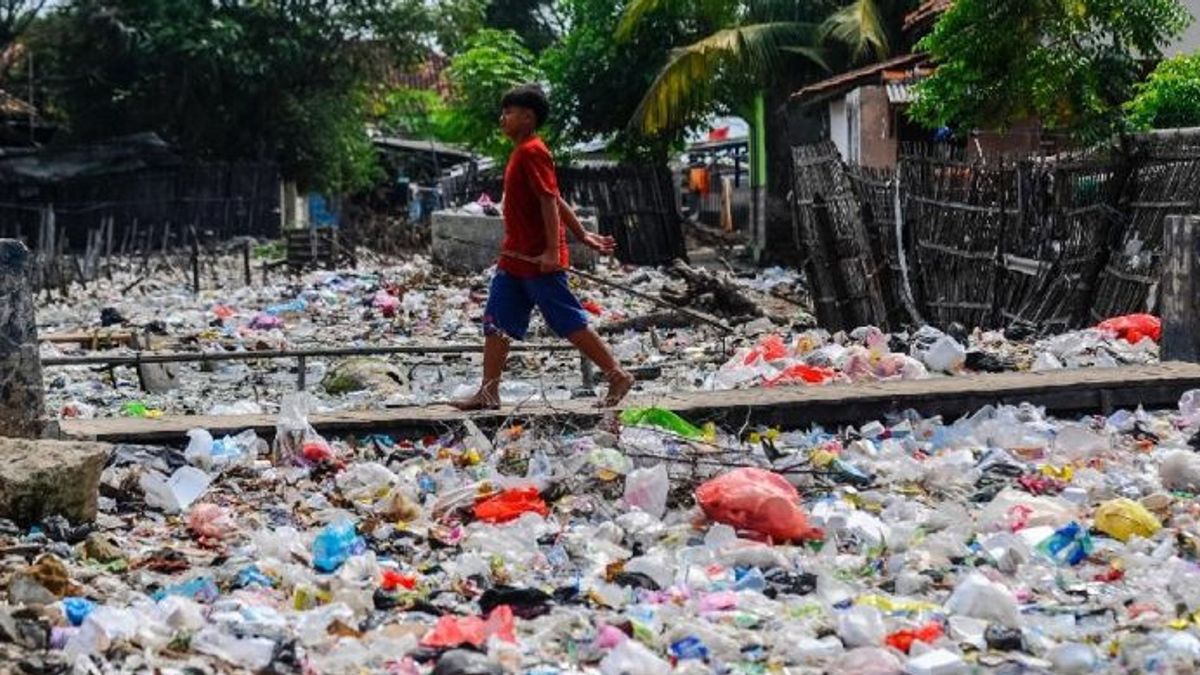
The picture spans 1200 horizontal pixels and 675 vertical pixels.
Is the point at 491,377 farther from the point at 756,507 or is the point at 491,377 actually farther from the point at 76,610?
the point at 76,610

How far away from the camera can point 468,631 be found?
373 cm

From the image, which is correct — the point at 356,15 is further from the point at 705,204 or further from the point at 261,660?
the point at 261,660

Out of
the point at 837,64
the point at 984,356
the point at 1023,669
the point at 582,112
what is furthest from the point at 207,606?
the point at 582,112

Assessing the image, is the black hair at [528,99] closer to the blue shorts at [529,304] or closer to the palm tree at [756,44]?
the blue shorts at [529,304]

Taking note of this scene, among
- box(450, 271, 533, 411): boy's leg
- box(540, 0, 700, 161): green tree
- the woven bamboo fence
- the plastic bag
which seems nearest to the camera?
the plastic bag

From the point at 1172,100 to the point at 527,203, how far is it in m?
8.73

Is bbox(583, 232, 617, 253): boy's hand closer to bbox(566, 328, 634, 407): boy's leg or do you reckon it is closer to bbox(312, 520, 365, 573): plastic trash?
bbox(566, 328, 634, 407): boy's leg

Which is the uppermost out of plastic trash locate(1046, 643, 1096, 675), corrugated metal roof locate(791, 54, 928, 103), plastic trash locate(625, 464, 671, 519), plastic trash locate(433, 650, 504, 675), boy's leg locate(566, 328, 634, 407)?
corrugated metal roof locate(791, 54, 928, 103)

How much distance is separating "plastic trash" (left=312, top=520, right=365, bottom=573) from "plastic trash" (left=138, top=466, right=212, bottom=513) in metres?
0.70

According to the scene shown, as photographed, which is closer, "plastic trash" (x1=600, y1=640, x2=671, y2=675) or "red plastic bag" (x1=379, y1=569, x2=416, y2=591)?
"plastic trash" (x1=600, y1=640, x2=671, y2=675)

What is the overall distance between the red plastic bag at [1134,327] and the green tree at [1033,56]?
505cm

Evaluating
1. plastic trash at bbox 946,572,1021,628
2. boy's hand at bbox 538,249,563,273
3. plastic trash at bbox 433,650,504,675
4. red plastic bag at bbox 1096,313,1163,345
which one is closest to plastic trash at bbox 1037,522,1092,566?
plastic trash at bbox 946,572,1021,628

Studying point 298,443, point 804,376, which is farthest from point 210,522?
point 804,376

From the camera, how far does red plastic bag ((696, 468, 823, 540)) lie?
181 inches
